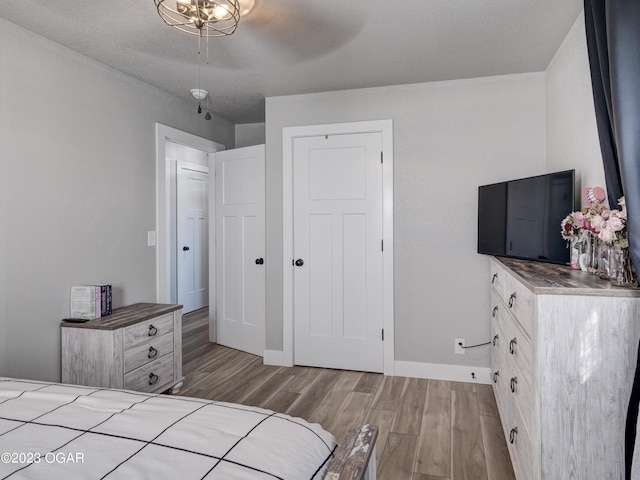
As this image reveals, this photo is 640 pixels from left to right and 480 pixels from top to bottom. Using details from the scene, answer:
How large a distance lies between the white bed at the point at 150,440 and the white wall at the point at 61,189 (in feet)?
3.96

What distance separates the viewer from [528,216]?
2.42m

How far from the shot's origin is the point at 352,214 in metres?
3.47

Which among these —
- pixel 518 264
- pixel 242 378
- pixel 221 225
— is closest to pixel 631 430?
pixel 518 264

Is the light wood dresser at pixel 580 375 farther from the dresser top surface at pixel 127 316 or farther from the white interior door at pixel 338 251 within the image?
the dresser top surface at pixel 127 316

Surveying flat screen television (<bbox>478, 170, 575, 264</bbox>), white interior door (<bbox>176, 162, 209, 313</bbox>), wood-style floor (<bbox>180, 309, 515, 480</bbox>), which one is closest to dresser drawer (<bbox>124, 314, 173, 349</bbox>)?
wood-style floor (<bbox>180, 309, 515, 480</bbox>)

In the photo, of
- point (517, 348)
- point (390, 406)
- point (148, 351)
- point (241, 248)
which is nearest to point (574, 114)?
point (517, 348)

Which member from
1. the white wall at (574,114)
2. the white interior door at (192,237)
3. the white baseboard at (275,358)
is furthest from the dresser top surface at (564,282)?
the white interior door at (192,237)

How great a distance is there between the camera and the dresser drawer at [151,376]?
2.58 meters

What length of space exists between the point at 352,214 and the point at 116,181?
1.85 metres

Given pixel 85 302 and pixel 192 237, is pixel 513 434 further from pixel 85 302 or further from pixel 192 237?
pixel 192 237

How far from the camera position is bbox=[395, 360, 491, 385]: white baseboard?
10.5 feet

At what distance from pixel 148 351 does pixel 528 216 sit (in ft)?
8.39

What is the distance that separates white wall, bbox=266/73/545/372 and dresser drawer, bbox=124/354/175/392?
1.79 metres

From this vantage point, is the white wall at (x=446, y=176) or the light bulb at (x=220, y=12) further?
the white wall at (x=446, y=176)
